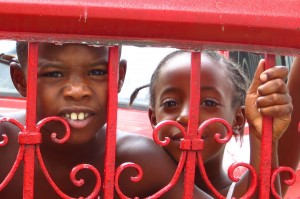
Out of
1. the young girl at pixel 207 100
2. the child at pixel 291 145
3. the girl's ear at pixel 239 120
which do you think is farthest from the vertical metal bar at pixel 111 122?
the girl's ear at pixel 239 120

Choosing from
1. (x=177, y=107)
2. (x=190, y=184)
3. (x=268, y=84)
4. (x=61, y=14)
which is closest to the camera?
(x=61, y=14)

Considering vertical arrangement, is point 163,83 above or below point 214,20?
below

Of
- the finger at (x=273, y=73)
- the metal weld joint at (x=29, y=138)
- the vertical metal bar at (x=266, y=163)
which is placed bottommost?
the vertical metal bar at (x=266, y=163)

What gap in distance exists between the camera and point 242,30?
134cm

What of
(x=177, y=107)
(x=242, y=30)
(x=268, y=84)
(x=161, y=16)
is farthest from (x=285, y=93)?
(x=177, y=107)

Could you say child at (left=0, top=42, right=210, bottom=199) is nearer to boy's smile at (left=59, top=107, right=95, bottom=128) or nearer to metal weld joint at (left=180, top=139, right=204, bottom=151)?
boy's smile at (left=59, top=107, right=95, bottom=128)

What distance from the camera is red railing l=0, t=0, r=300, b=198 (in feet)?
4.20

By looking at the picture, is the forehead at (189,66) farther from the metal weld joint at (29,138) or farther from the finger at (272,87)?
the metal weld joint at (29,138)

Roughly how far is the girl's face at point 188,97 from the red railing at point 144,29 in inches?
34.2

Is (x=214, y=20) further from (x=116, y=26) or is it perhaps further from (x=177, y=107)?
(x=177, y=107)

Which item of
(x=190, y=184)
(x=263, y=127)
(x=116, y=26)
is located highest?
(x=116, y=26)

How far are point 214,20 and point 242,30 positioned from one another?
0.23ft

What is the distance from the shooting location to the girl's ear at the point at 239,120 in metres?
2.66

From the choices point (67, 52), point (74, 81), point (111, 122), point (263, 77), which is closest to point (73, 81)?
point (74, 81)
